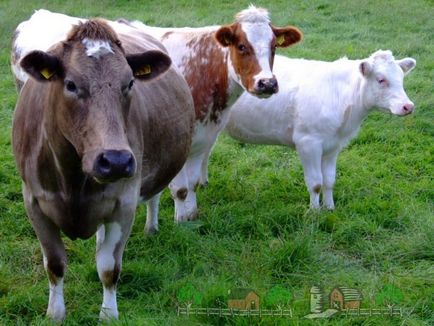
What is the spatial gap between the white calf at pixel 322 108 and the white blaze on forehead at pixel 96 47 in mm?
3173

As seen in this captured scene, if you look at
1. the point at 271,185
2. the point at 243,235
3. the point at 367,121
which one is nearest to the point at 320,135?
the point at 271,185

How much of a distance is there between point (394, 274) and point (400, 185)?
1.99 meters

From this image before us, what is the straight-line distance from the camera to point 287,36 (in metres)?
5.97

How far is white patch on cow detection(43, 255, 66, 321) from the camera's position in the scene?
12.8ft

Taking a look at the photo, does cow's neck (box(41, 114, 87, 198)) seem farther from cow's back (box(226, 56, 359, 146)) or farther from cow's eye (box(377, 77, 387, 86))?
cow's eye (box(377, 77, 387, 86))

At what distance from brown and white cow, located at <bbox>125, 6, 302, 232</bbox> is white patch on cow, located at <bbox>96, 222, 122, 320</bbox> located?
1357 mm

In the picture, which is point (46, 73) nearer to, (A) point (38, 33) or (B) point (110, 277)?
(B) point (110, 277)

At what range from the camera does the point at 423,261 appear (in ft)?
15.5

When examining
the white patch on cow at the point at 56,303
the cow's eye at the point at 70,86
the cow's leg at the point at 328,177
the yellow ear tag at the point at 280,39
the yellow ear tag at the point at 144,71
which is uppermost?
the cow's eye at the point at 70,86

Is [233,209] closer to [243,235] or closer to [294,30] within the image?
[243,235]

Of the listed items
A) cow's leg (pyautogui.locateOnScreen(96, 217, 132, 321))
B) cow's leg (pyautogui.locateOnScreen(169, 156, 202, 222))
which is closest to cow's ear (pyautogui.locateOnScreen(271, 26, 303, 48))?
cow's leg (pyautogui.locateOnScreen(169, 156, 202, 222))

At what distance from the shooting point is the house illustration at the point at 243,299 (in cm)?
381

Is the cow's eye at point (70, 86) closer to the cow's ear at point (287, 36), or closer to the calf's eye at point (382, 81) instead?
the cow's ear at point (287, 36)

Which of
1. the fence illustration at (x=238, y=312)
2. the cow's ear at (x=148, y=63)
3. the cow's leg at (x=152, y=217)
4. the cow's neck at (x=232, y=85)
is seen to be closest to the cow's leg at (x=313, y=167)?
the cow's neck at (x=232, y=85)
